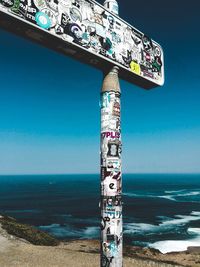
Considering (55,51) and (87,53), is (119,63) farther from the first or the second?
(55,51)

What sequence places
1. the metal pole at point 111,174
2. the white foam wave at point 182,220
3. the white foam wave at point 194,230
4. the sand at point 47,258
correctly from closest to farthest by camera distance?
the metal pole at point 111,174
the sand at point 47,258
the white foam wave at point 194,230
the white foam wave at point 182,220

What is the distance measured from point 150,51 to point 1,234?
22.6 m

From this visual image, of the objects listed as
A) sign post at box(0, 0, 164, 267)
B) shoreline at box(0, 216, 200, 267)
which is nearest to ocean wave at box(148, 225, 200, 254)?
shoreline at box(0, 216, 200, 267)

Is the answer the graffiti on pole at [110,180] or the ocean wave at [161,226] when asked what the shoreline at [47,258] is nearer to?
the graffiti on pole at [110,180]

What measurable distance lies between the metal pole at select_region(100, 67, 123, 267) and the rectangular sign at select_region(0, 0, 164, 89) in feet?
2.19

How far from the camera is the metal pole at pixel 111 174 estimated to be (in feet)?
27.8

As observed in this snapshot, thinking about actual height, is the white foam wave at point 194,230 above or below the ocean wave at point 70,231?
above

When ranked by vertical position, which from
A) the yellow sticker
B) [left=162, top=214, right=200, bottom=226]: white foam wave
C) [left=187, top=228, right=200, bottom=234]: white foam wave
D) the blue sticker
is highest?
the blue sticker

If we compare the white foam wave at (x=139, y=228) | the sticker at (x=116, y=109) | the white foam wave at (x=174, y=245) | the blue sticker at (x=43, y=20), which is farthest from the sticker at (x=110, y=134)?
the white foam wave at (x=139, y=228)

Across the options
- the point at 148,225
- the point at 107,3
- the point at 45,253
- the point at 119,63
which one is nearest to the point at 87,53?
the point at 119,63

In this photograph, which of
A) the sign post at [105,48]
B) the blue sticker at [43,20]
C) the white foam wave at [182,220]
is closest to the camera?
the blue sticker at [43,20]

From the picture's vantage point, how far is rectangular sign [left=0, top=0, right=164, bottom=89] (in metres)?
7.01

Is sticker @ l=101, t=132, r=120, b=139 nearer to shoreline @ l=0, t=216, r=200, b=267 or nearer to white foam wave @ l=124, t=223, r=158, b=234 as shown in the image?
shoreline @ l=0, t=216, r=200, b=267

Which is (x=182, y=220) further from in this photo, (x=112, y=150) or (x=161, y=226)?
(x=112, y=150)
